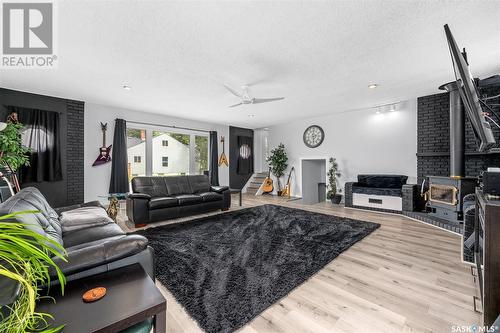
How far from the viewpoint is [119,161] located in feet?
16.6

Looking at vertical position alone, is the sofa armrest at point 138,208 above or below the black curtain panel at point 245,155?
below

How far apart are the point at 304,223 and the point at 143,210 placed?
2.84m

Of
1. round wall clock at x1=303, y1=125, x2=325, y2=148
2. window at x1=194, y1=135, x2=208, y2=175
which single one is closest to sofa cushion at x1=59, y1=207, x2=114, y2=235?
window at x1=194, y1=135, x2=208, y2=175

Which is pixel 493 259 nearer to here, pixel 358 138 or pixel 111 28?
pixel 111 28

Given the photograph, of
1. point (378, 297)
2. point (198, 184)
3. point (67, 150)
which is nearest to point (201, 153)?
point (198, 184)

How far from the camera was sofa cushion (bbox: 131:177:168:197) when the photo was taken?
416 centimetres

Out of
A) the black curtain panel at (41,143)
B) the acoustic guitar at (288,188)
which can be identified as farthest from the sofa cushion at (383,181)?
the black curtain panel at (41,143)

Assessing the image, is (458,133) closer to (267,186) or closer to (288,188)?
(288,188)

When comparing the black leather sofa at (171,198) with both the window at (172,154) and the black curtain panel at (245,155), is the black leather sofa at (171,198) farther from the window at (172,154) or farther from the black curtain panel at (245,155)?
the black curtain panel at (245,155)

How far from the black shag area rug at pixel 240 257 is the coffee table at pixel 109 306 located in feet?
1.90

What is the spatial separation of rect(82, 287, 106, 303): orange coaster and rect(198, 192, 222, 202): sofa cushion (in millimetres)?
3354

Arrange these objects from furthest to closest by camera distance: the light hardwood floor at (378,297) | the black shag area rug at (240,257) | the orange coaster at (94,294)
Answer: the black shag area rug at (240,257), the light hardwood floor at (378,297), the orange coaster at (94,294)

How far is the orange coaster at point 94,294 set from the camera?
1027 mm

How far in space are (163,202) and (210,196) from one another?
1.01 metres
